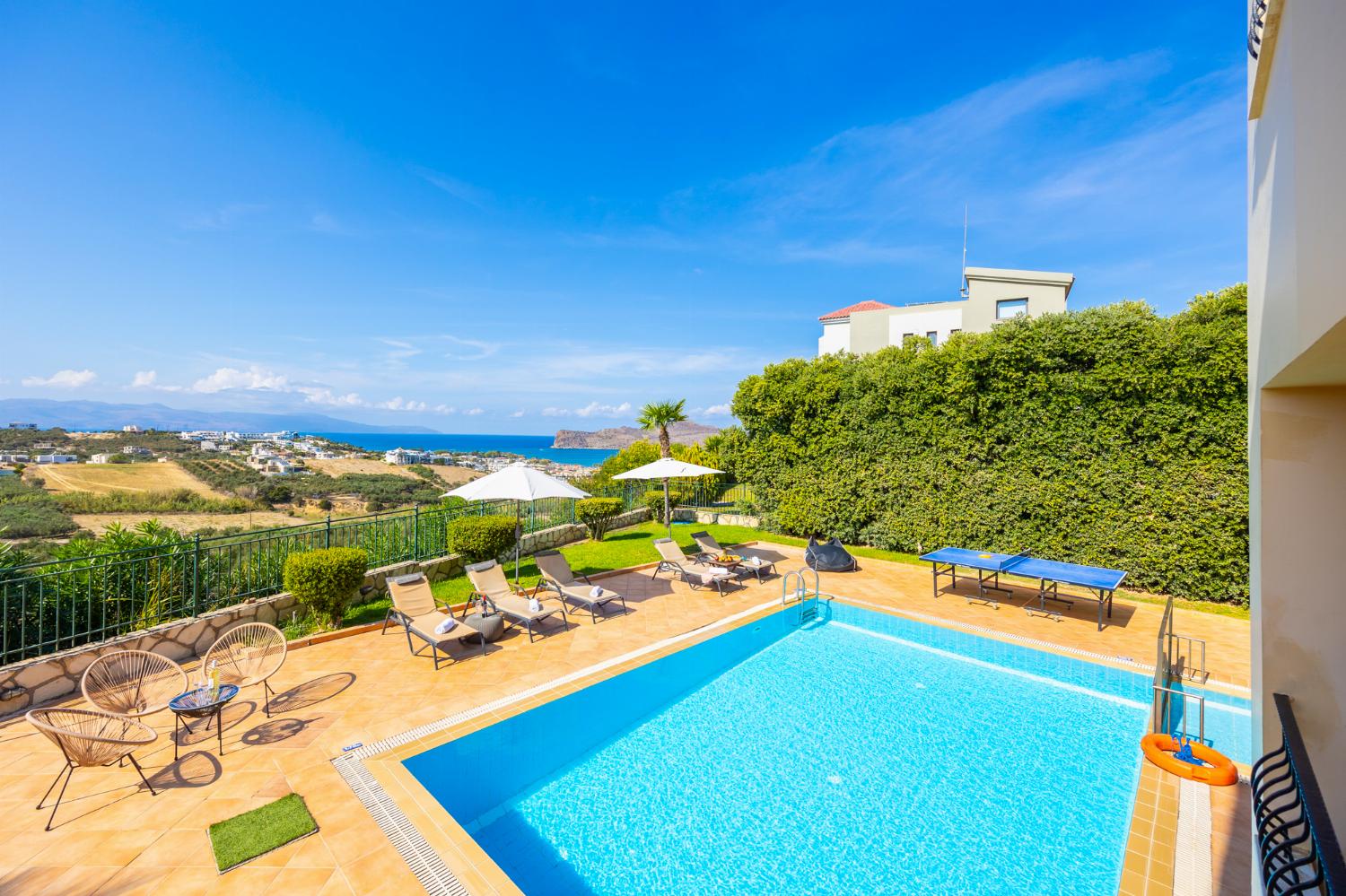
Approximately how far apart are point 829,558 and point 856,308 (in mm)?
19716

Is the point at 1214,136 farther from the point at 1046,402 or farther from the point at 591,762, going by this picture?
the point at 591,762

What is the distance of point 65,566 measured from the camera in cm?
696

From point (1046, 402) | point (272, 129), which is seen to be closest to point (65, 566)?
point (272, 129)

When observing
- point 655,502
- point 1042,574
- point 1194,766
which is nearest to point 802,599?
point 1042,574

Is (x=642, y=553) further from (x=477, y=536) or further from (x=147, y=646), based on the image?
(x=147, y=646)

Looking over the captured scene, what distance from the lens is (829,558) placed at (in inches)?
543

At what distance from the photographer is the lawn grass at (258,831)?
4.01 m

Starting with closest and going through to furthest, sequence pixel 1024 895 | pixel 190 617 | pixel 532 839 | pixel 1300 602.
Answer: pixel 1300 602
pixel 1024 895
pixel 532 839
pixel 190 617

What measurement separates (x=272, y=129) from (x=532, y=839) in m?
17.6

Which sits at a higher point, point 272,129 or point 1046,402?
point 272,129

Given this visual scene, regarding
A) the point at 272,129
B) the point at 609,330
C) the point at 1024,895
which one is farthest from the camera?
the point at 609,330

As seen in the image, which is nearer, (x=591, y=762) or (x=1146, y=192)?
(x=591, y=762)

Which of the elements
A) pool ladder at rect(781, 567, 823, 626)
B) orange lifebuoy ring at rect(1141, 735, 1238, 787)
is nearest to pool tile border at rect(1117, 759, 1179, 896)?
orange lifebuoy ring at rect(1141, 735, 1238, 787)

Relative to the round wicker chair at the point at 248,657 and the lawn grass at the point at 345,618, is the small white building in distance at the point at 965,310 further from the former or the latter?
the round wicker chair at the point at 248,657
